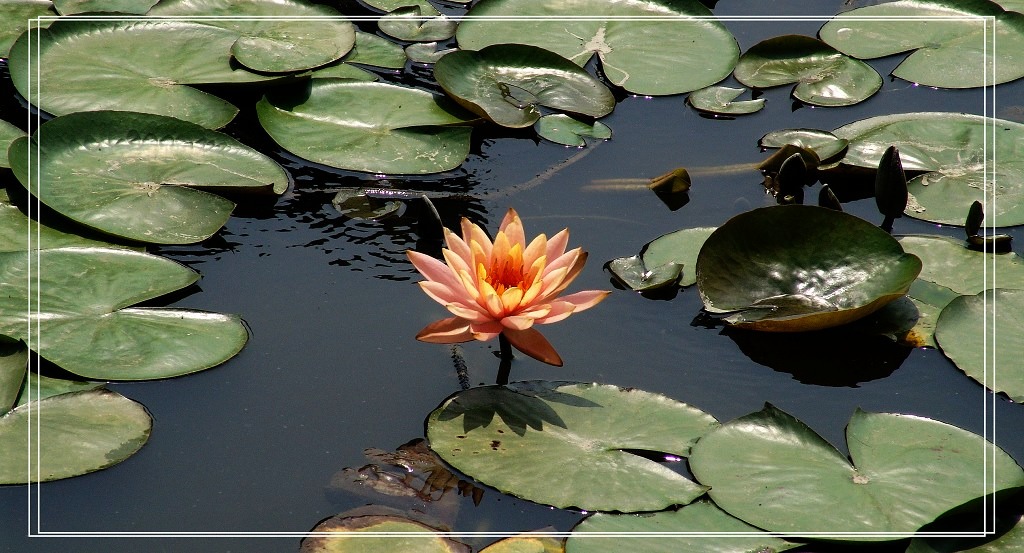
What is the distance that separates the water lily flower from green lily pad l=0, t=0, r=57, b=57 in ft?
8.51

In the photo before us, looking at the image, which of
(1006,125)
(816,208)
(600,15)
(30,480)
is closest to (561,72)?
(600,15)

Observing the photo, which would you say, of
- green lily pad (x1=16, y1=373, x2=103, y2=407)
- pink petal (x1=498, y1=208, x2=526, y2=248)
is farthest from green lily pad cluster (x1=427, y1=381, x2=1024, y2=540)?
green lily pad (x1=16, y1=373, x2=103, y2=407)

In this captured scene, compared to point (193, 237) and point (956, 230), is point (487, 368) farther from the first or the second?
point (956, 230)

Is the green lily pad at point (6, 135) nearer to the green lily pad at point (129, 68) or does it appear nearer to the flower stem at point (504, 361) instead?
the green lily pad at point (129, 68)

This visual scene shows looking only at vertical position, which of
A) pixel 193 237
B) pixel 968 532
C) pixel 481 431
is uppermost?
pixel 193 237

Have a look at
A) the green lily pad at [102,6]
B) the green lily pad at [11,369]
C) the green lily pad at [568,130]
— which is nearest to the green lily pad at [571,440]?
the green lily pad at [11,369]

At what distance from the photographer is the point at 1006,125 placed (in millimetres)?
3678

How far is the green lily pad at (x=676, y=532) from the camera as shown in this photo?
7.27 feet

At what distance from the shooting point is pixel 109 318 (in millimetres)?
2816

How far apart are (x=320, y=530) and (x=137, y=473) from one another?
53cm

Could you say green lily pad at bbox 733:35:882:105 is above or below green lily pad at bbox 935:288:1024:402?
above

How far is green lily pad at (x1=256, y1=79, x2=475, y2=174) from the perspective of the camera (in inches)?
141

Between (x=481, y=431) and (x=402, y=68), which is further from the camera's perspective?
(x=402, y=68)

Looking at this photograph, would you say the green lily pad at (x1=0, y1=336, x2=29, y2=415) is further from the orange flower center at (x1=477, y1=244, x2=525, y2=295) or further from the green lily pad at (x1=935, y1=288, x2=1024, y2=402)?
the green lily pad at (x1=935, y1=288, x2=1024, y2=402)
